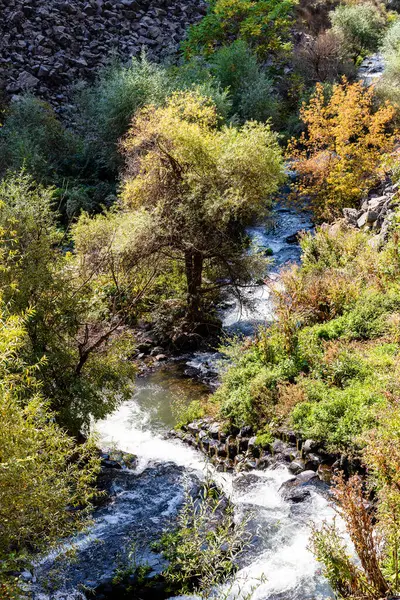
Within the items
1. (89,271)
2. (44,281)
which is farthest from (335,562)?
(89,271)

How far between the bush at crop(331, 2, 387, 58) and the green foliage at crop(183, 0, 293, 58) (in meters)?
2.70

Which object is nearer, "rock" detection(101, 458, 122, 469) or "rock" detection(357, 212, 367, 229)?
"rock" detection(101, 458, 122, 469)

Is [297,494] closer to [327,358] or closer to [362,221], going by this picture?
[327,358]

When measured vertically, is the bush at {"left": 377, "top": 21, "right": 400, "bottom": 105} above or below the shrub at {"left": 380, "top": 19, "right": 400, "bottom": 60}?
below

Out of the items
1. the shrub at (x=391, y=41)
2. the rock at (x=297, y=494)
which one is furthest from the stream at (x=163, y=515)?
the shrub at (x=391, y=41)

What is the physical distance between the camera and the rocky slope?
2425 cm

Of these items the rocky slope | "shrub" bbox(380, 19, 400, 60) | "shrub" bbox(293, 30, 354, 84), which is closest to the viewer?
the rocky slope

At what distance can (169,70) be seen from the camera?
23.0m

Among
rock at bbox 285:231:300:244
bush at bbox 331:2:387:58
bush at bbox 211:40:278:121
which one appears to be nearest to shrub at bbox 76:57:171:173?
bush at bbox 211:40:278:121

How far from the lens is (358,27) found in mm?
27484

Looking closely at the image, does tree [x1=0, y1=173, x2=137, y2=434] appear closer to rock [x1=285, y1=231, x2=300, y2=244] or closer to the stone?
rock [x1=285, y1=231, x2=300, y2=244]

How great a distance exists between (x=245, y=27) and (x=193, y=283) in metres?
19.2

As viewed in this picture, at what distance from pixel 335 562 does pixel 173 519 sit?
9.57 feet

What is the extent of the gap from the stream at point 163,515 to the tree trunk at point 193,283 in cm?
255
